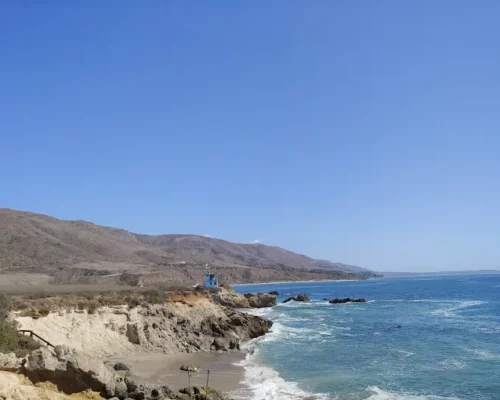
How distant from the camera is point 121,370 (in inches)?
906

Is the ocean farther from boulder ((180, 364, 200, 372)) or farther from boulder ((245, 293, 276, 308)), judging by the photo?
boulder ((245, 293, 276, 308))

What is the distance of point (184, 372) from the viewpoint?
24375 millimetres

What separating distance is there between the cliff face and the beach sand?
1423mm

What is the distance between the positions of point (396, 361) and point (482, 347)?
24.5ft

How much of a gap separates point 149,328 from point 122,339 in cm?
234

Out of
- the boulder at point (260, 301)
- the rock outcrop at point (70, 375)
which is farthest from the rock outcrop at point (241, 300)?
the rock outcrop at point (70, 375)

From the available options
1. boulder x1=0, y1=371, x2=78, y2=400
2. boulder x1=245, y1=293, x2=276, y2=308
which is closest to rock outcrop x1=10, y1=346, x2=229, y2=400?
boulder x1=0, y1=371, x2=78, y2=400

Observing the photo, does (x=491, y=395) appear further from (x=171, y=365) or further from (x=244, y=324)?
(x=244, y=324)

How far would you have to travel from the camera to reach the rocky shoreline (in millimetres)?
13930

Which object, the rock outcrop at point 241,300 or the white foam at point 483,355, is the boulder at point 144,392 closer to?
the white foam at point 483,355

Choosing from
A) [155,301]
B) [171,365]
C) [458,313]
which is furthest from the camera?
[458,313]

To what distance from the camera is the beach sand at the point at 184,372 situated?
2198cm

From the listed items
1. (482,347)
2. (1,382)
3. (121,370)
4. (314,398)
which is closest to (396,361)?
(482,347)

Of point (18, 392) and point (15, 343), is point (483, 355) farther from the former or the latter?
point (18, 392)
